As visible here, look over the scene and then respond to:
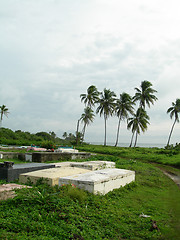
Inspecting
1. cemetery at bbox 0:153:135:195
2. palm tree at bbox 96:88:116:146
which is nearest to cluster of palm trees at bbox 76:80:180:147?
palm tree at bbox 96:88:116:146

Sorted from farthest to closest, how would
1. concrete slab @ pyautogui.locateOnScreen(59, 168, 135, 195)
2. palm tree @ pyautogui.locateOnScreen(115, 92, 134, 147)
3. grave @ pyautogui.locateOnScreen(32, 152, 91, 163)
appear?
palm tree @ pyautogui.locateOnScreen(115, 92, 134, 147) < grave @ pyautogui.locateOnScreen(32, 152, 91, 163) < concrete slab @ pyautogui.locateOnScreen(59, 168, 135, 195)

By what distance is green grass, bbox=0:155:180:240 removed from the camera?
12.1ft

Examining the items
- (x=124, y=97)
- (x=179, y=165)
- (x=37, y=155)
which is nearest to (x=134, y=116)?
(x=124, y=97)

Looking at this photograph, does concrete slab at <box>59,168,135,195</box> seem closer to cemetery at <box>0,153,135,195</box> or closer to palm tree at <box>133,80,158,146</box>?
cemetery at <box>0,153,135,195</box>

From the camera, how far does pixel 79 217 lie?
4.30m

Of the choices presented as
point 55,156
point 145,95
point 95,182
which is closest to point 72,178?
point 95,182

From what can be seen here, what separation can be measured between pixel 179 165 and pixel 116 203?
12744mm

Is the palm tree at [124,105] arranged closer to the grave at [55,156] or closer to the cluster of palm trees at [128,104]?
the cluster of palm trees at [128,104]

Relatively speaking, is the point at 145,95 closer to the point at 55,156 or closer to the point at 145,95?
the point at 145,95

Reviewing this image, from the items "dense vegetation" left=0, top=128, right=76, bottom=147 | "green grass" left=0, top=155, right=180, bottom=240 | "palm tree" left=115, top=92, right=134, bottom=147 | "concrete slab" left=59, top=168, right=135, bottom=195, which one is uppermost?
"palm tree" left=115, top=92, right=134, bottom=147

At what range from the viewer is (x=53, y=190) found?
5.94m


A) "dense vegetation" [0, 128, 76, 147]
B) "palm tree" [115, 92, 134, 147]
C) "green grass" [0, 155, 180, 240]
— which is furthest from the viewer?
"palm tree" [115, 92, 134, 147]

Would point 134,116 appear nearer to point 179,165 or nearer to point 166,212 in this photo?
point 179,165

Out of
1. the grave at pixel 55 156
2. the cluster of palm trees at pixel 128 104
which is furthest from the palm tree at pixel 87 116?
the grave at pixel 55 156
